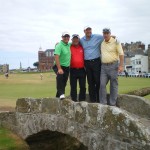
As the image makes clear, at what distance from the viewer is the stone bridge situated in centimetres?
737

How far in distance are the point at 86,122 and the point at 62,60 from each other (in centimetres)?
245

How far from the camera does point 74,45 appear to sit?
10.2 metres

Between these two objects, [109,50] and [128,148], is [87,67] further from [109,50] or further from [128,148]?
[128,148]

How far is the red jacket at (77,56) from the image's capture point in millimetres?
10258

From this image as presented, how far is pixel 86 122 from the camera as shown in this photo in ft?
27.6

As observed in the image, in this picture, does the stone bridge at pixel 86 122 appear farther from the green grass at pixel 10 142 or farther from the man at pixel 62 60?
the man at pixel 62 60

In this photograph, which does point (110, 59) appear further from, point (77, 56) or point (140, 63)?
point (140, 63)

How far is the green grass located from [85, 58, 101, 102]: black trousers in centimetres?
247

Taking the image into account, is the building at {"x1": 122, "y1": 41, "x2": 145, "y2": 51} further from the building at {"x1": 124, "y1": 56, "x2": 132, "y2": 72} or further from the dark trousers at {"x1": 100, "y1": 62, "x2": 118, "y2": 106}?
the dark trousers at {"x1": 100, "y1": 62, "x2": 118, "y2": 106}

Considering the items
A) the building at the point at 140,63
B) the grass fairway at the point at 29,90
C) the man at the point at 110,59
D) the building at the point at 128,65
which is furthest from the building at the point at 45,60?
the man at the point at 110,59

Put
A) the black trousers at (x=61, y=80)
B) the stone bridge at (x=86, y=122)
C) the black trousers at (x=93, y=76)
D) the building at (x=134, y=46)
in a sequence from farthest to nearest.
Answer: the building at (x=134, y=46), the black trousers at (x=93, y=76), the black trousers at (x=61, y=80), the stone bridge at (x=86, y=122)

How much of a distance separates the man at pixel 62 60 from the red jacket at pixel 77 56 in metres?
0.20

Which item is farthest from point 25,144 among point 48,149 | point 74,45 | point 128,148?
point 128,148

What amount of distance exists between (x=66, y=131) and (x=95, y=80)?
7.12ft
